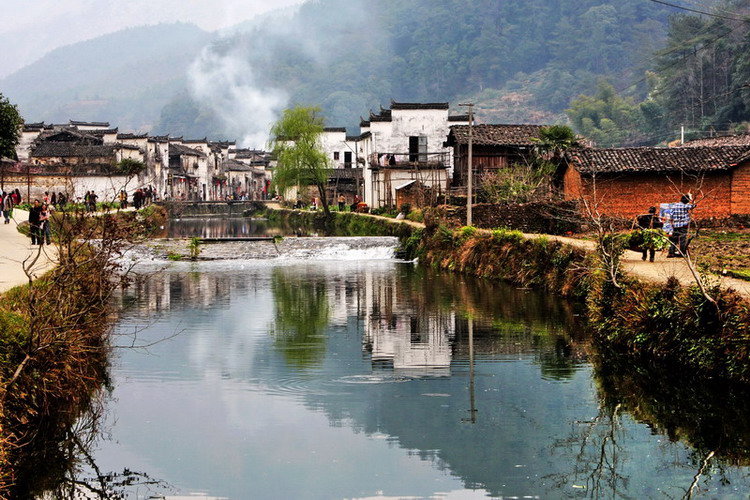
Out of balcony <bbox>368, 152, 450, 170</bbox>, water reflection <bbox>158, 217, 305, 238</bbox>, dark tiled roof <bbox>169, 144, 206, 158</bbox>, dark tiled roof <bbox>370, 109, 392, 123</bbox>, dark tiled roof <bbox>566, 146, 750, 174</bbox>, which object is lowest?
water reflection <bbox>158, 217, 305, 238</bbox>

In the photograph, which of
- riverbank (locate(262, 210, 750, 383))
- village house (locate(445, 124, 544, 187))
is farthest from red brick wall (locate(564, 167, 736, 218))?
village house (locate(445, 124, 544, 187))

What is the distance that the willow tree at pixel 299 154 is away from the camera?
192ft

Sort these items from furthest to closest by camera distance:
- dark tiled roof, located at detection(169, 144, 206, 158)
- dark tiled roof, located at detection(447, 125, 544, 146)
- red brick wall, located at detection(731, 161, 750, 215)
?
dark tiled roof, located at detection(169, 144, 206, 158) < dark tiled roof, located at detection(447, 125, 544, 146) < red brick wall, located at detection(731, 161, 750, 215)

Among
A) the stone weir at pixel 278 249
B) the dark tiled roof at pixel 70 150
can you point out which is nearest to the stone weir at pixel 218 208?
the dark tiled roof at pixel 70 150

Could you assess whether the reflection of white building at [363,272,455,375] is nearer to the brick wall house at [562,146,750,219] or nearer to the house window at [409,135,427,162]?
the brick wall house at [562,146,750,219]

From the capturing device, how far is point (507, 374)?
1512 cm

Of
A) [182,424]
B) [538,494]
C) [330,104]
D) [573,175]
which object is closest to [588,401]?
[538,494]

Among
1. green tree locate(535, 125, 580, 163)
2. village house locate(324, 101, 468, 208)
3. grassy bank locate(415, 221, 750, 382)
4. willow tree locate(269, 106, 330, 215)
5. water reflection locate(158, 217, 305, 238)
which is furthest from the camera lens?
willow tree locate(269, 106, 330, 215)

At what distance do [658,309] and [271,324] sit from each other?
8979 millimetres

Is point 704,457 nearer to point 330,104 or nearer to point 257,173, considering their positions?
point 257,173

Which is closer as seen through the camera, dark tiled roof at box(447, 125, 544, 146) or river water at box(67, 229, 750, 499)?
river water at box(67, 229, 750, 499)

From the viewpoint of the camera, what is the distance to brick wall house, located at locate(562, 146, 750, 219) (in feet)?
109

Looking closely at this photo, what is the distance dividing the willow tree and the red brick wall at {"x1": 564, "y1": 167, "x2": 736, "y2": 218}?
26.5 meters

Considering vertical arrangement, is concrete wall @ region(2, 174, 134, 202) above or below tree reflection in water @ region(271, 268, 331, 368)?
above
